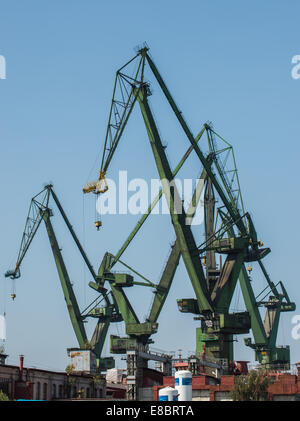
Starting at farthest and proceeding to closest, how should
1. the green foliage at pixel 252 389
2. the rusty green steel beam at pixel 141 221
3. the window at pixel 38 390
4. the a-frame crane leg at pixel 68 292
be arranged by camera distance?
1. the a-frame crane leg at pixel 68 292
2. the rusty green steel beam at pixel 141 221
3. the window at pixel 38 390
4. the green foliage at pixel 252 389

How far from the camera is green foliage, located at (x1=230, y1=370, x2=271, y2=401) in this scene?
5816 centimetres

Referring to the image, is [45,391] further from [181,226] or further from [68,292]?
[68,292]

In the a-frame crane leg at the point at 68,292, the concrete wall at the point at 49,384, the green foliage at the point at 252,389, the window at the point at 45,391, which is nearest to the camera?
the green foliage at the point at 252,389

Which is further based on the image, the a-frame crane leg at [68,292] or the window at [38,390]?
the a-frame crane leg at [68,292]

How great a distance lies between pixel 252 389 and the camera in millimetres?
58344

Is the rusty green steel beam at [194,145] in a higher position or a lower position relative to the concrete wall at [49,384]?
higher

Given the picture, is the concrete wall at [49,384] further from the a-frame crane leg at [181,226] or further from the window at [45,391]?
the a-frame crane leg at [181,226]

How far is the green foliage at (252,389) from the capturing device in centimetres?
5816

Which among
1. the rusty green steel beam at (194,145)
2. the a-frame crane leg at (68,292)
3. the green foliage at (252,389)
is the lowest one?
the green foliage at (252,389)

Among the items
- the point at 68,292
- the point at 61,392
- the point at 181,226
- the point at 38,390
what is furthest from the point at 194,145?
the point at 68,292

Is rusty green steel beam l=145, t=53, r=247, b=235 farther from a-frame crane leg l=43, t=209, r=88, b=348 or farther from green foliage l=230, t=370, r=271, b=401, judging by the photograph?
a-frame crane leg l=43, t=209, r=88, b=348

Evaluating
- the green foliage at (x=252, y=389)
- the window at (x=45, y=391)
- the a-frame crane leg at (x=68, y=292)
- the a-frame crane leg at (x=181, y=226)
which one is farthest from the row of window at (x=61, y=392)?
the a-frame crane leg at (x=68, y=292)
